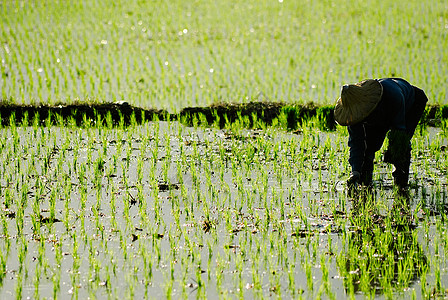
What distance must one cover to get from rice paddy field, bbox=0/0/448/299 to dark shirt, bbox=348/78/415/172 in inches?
11.8

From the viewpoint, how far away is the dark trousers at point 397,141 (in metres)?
4.59

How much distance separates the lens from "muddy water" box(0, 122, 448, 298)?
3.51 m

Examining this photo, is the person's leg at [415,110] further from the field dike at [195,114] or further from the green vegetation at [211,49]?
the green vegetation at [211,49]

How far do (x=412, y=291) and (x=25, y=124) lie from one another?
13.2 ft

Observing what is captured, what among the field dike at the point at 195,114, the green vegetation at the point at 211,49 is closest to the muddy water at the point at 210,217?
the field dike at the point at 195,114

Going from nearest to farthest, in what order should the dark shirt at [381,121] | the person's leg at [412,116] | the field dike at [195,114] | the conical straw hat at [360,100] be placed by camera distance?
the conical straw hat at [360,100], the dark shirt at [381,121], the person's leg at [412,116], the field dike at [195,114]

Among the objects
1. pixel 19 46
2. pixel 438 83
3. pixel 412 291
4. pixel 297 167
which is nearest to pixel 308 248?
pixel 412 291

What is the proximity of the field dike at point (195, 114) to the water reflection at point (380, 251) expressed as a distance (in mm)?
2098

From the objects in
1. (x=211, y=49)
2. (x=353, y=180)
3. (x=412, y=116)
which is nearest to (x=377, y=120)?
(x=353, y=180)

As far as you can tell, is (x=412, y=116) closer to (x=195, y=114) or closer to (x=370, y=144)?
(x=370, y=144)

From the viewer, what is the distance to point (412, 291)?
3.32 m

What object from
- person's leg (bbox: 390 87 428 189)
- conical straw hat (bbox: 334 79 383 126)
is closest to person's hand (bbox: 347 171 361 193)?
person's leg (bbox: 390 87 428 189)

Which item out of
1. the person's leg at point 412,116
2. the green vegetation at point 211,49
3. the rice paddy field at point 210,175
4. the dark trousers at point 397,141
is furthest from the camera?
the green vegetation at point 211,49

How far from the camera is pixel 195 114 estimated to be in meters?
6.82
